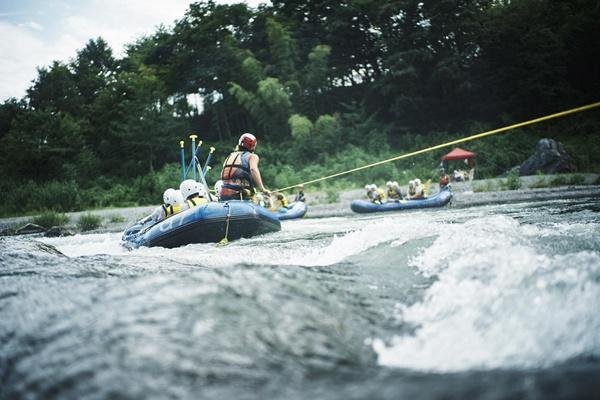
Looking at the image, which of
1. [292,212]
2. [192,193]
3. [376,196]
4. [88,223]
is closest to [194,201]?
[192,193]

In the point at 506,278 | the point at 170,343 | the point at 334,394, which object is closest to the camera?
the point at 334,394

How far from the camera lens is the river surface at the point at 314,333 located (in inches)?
53.1

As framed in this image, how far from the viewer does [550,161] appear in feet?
63.6

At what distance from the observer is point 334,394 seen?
1.33 meters

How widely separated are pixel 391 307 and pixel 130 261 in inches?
100

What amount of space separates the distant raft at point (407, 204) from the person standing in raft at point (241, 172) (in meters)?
6.22

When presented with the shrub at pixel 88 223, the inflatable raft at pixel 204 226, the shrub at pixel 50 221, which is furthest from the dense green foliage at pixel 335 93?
the inflatable raft at pixel 204 226

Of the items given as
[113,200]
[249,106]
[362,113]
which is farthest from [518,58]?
[113,200]

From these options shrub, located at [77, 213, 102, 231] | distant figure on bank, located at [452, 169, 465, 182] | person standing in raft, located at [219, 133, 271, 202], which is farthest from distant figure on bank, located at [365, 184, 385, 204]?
shrub, located at [77, 213, 102, 231]

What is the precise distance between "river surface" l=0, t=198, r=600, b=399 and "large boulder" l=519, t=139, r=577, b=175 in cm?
1910

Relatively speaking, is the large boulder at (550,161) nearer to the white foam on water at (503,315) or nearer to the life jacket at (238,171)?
the life jacket at (238,171)

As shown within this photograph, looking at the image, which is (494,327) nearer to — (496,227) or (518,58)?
(496,227)

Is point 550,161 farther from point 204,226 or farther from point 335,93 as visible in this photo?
point 204,226

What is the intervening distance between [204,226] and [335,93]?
87.8 feet
